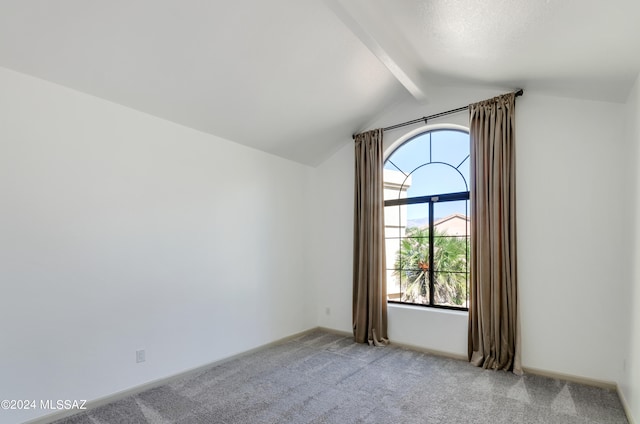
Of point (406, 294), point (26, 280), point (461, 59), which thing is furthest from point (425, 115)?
point (26, 280)

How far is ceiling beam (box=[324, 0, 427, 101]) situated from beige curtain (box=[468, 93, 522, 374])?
3.09 ft

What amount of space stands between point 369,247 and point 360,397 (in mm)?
1960

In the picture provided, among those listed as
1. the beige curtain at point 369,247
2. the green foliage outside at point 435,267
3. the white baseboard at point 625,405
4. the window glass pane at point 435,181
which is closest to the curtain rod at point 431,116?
the beige curtain at point 369,247

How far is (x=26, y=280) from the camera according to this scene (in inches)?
95.8

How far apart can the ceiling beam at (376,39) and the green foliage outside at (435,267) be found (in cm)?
186

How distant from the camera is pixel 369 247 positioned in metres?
4.44

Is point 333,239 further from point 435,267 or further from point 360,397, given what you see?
point 360,397

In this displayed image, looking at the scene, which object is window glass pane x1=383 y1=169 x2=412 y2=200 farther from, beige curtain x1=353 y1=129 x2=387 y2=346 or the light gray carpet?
the light gray carpet

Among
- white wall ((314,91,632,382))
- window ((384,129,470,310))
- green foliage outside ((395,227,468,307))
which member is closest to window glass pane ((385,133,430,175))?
window ((384,129,470,310))

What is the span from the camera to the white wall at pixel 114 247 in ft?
7.96

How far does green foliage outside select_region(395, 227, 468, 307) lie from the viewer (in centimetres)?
399

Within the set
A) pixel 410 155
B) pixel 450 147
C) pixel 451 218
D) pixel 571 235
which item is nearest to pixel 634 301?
pixel 571 235

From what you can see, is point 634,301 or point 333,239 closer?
point 634,301

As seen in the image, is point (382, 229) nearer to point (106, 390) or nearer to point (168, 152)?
point (168, 152)
